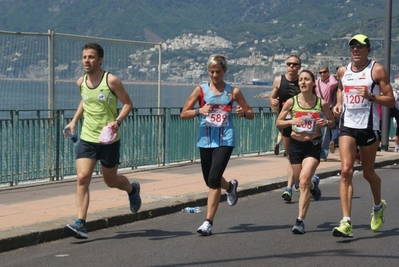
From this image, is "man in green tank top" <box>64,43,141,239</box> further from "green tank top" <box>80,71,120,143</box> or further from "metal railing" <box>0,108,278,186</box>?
"metal railing" <box>0,108,278,186</box>

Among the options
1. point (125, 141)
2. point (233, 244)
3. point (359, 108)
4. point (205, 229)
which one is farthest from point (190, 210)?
point (125, 141)

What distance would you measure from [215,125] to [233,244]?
134 cm

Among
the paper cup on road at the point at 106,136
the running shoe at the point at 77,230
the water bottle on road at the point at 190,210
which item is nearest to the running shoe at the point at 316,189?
the water bottle on road at the point at 190,210

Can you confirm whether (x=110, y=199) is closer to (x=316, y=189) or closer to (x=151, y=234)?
(x=151, y=234)

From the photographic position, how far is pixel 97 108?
32.8 feet

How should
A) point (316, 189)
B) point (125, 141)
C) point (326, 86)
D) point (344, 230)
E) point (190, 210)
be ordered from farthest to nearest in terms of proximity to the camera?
point (326, 86) → point (125, 141) → point (316, 189) → point (190, 210) → point (344, 230)

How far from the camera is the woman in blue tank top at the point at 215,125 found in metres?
10.3

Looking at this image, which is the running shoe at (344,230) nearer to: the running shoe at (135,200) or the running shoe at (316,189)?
the running shoe at (135,200)

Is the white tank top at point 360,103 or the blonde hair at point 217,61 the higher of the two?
the blonde hair at point 217,61

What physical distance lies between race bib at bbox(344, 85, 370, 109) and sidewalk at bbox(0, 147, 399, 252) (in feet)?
9.34

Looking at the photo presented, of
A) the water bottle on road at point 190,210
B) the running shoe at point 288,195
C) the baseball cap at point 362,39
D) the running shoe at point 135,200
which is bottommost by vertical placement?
the water bottle on road at point 190,210

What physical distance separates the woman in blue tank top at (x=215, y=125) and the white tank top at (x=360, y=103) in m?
1.12

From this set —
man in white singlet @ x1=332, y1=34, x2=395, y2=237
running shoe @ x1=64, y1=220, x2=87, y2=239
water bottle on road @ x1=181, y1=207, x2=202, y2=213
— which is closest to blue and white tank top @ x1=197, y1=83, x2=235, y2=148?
man in white singlet @ x1=332, y1=34, x2=395, y2=237

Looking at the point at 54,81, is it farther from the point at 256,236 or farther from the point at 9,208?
the point at 256,236
